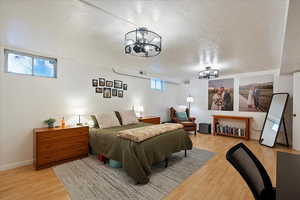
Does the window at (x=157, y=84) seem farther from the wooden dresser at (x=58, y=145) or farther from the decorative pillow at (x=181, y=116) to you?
the wooden dresser at (x=58, y=145)

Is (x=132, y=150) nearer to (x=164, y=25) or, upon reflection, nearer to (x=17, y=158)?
(x=164, y=25)

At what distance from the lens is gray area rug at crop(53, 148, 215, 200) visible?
6.34 feet

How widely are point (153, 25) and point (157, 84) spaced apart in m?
4.20

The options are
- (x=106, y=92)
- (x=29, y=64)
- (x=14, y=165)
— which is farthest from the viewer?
(x=106, y=92)

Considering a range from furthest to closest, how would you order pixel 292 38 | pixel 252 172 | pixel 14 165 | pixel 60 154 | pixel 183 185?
pixel 60 154 < pixel 14 165 < pixel 183 185 < pixel 292 38 < pixel 252 172

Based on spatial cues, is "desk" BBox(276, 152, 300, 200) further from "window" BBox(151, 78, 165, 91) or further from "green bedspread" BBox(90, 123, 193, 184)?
"window" BBox(151, 78, 165, 91)

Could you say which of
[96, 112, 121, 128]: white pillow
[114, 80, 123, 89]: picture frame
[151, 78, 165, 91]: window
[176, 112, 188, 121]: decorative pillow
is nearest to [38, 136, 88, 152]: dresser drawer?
[96, 112, 121, 128]: white pillow

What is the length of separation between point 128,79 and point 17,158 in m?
3.43

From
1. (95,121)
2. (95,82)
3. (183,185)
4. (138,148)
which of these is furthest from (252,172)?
(95,82)

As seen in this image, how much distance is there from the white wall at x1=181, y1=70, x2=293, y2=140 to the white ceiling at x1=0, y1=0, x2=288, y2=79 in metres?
1.87

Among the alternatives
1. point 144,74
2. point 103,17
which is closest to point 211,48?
point 103,17

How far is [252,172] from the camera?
0.97 meters

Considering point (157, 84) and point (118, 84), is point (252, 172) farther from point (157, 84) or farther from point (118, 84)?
point (157, 84)

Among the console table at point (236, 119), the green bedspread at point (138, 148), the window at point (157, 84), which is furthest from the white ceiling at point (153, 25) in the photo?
the window at point (157, 84)
